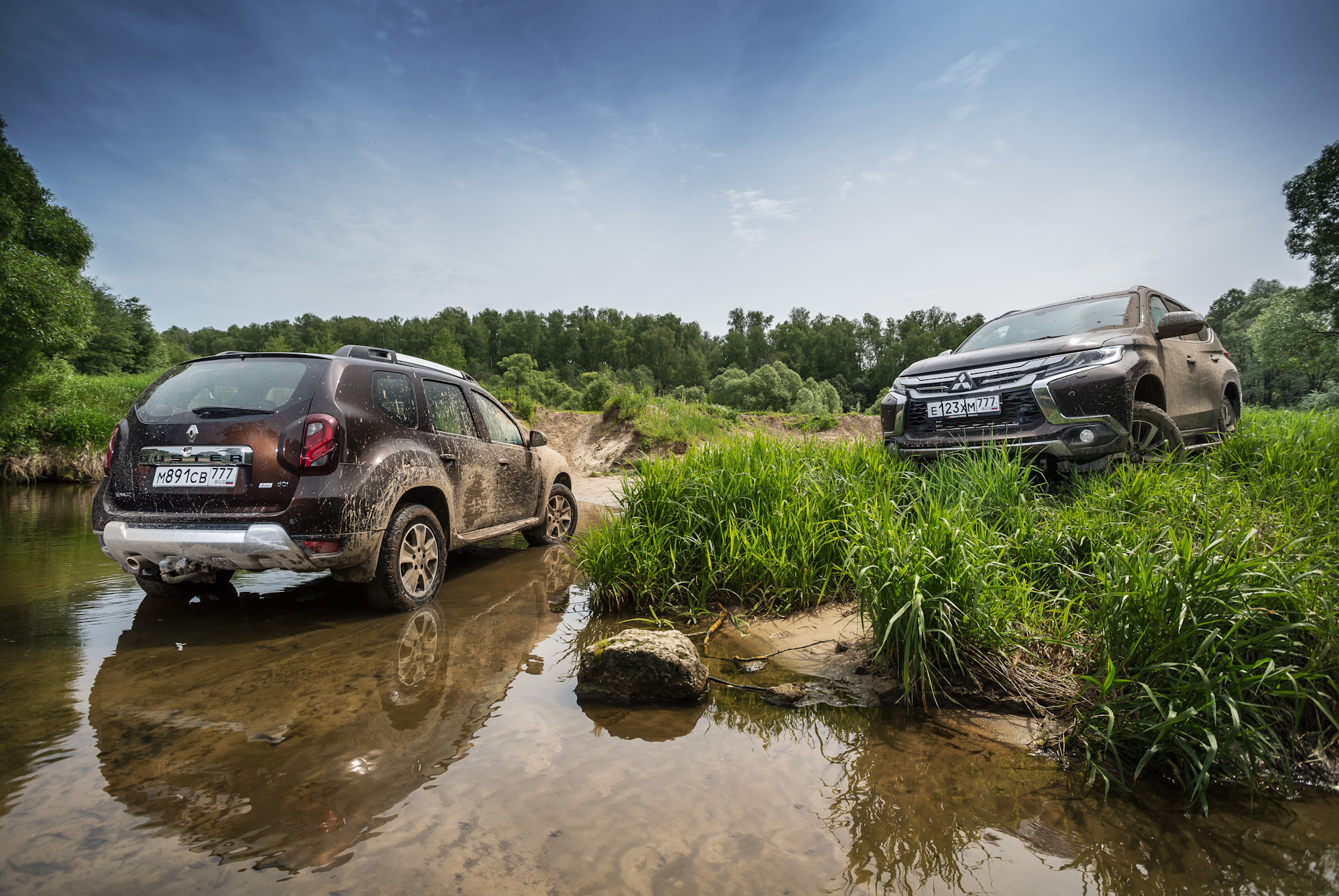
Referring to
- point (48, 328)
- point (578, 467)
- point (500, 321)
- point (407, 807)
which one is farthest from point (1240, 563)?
point (500, 321)

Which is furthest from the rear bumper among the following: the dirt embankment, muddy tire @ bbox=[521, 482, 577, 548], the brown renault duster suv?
the dirt embankment

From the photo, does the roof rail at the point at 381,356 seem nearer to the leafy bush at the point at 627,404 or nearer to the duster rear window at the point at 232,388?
the duster rear window at the point at 232,388

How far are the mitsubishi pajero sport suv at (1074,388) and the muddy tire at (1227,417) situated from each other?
0.08m

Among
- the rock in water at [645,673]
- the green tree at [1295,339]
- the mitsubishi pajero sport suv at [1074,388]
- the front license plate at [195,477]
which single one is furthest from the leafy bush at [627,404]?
the green tree at [1295,339]

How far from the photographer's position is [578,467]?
16.0m

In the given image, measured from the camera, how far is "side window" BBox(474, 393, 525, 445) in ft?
18.8

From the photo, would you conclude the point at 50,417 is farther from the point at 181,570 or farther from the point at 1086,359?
the point at 1086,359

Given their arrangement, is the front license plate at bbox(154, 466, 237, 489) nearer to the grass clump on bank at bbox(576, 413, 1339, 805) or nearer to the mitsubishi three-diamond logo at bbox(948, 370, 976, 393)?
the grass clump on bank at bbox(576, 413, 1339, 805)

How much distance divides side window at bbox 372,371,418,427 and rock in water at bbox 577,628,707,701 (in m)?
2.44

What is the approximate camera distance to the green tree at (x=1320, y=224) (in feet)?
99.7

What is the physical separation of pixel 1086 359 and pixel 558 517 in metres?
5.08

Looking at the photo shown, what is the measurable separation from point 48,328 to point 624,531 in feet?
49.2

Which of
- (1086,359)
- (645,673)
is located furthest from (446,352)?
(645,673)

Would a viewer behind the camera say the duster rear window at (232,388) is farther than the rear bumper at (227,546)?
Yes
